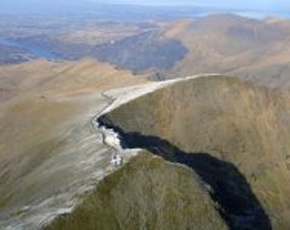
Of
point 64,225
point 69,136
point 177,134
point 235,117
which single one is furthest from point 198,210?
point 235,117

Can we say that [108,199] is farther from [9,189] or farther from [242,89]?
[242,89]

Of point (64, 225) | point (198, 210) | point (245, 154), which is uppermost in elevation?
point (64, 225)

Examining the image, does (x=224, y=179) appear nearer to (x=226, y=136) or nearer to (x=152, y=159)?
(x=226, y=136)

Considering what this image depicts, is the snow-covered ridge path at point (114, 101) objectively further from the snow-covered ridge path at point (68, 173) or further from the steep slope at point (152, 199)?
the steep slope at point (152, 199)

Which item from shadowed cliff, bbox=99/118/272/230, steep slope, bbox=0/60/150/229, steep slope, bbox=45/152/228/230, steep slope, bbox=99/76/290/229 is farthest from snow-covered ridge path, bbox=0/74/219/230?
shadowed cliff, bbox=99/118/272/230

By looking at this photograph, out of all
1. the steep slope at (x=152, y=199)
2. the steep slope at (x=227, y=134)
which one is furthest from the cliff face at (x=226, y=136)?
the steep slope at (x=152, y=199)

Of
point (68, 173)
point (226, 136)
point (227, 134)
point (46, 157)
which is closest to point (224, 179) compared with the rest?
point (226, 136)
